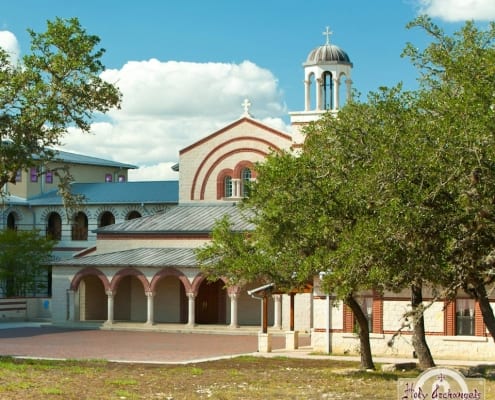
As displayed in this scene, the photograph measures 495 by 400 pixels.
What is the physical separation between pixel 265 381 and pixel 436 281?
6.09m

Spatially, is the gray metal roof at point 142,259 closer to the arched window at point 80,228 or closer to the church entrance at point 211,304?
the church entrance at point 211,304

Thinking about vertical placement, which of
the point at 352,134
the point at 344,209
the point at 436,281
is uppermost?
the point at 352,134

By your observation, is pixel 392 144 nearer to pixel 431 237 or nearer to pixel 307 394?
pixel 431 237

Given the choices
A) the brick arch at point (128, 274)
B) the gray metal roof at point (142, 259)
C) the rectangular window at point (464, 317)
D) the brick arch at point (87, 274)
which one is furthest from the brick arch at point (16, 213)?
the rectangular window at point (464, 317)

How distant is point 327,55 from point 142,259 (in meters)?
14.6

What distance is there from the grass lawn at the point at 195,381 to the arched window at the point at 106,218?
33.9 m

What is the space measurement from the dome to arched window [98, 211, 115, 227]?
56.9ft

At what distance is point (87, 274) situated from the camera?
53250 millimetres

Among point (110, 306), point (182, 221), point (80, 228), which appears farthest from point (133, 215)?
point (110, 306)

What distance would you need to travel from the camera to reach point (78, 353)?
37.1 m

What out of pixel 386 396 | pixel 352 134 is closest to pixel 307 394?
pixel 386 396

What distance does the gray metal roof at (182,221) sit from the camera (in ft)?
181

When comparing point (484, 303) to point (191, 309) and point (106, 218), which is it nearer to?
point (191, 309)

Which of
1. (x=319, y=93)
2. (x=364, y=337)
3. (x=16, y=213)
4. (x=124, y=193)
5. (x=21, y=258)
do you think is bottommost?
(x=364, y=337)
